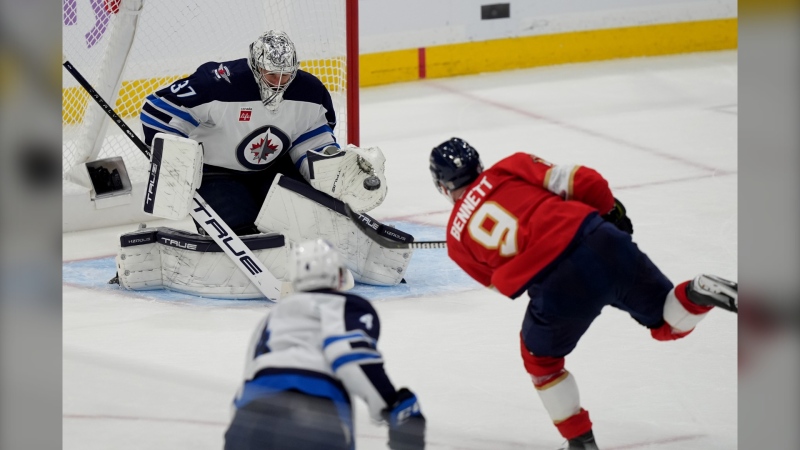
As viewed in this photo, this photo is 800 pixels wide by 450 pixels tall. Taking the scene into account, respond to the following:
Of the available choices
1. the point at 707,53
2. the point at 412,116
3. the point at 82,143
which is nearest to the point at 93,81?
the point at 82,143

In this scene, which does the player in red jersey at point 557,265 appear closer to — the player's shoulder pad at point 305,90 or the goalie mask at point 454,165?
the goalie mask at point 454,165

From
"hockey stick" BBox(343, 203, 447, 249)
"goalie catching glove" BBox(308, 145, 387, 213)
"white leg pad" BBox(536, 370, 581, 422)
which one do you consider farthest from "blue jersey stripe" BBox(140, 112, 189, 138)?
"white leg pad" BBox(536, 370, 581, 422)

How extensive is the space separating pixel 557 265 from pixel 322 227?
1461mm

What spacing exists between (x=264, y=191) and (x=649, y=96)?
10.5 ft

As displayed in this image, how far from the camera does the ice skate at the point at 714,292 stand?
2084 mm

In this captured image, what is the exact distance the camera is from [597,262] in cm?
215

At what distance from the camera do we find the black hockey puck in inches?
139

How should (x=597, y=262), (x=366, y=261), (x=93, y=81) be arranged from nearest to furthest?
(x=597, y=262), (x=366, y=261), (x=93, y=81)

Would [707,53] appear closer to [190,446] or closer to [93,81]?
[93,81]

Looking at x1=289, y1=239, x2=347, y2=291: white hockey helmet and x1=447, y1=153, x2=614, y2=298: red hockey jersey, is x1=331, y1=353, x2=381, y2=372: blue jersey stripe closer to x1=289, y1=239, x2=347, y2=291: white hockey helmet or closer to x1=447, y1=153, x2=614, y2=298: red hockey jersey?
x1=289, y1=239, x2=347, y2=291: white hockey helmet

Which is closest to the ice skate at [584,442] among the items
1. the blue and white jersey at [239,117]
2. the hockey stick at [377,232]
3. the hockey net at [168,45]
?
the hockey stick at [377,232]

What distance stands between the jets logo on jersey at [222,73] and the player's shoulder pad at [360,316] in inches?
73.4

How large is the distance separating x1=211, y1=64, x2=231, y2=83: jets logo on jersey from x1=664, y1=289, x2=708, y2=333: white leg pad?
1.68m

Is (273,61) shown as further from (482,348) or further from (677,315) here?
(677,315)
